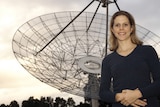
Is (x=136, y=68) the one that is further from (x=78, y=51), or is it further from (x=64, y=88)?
(x=78, y=51)

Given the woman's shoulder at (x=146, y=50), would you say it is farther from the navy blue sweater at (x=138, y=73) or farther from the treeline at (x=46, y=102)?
the treeline at (x=46, y=102)

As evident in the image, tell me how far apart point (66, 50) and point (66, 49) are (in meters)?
0.18

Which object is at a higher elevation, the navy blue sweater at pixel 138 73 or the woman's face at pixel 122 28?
the woman's face at pixel 122 28

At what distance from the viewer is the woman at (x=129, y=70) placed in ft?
16.7

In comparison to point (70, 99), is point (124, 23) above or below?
below

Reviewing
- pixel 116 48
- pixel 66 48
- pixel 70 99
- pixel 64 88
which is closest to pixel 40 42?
pixel 66 48

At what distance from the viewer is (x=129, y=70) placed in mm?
5219

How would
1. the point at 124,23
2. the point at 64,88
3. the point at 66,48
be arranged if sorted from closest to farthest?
1. the point at 124,23
2. the point at 64,88
3. the point at 66,48

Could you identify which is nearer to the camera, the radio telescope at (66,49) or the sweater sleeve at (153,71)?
the sweater sleeve at (153,71)

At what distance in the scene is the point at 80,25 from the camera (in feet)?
125

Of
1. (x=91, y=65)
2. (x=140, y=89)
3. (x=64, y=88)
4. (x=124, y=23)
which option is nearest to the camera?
(x=140, y=89)

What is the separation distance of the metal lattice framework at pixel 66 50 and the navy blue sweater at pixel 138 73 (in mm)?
23627

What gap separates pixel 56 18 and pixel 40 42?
3153mm

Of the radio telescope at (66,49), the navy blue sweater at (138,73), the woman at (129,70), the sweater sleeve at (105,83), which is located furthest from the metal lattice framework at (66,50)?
the navy blue sweater at (138,73)
